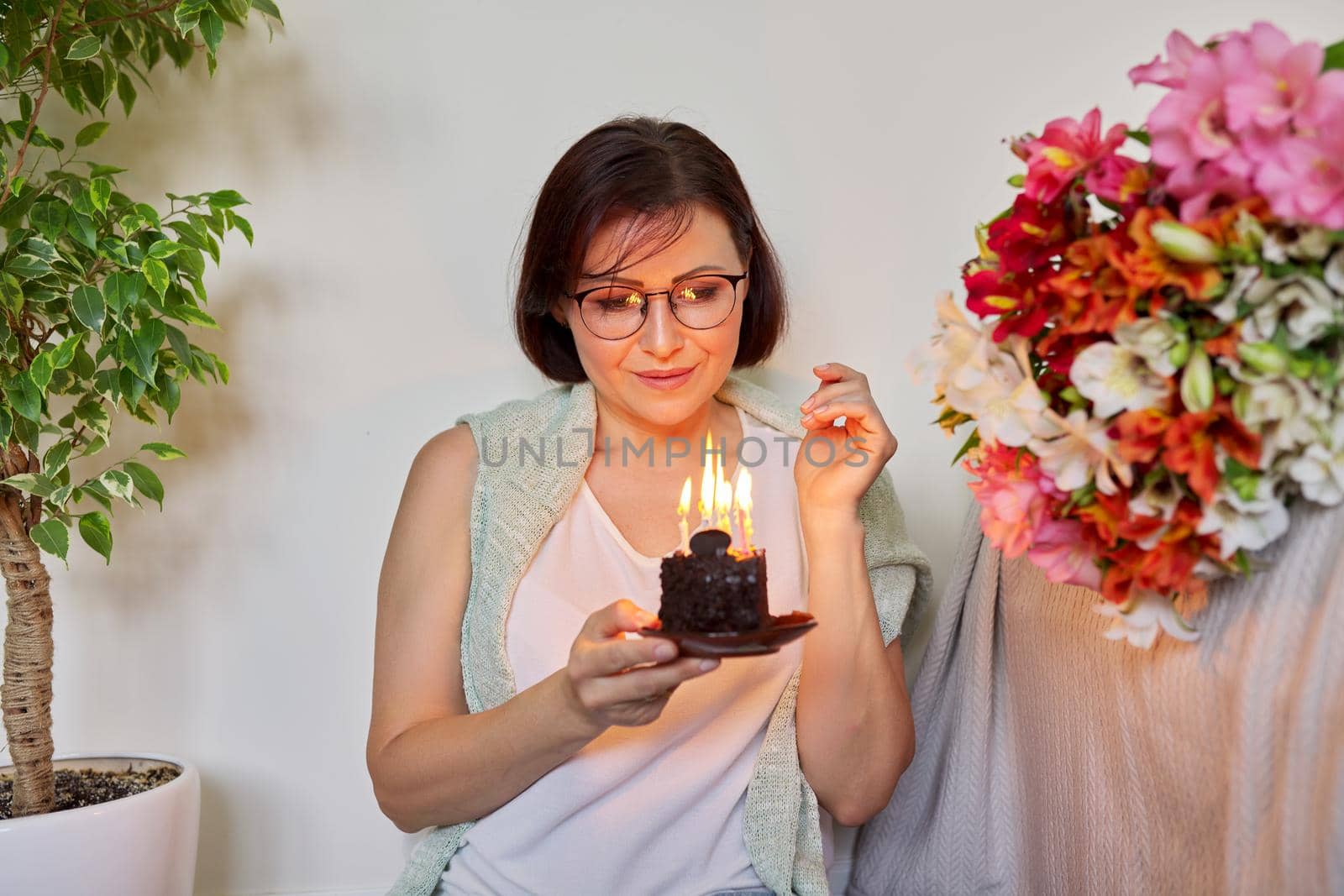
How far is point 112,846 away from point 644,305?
978mm

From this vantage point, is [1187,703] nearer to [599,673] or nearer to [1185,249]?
[1185,249]

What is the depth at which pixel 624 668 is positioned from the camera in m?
1.12

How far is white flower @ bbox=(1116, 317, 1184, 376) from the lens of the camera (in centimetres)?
98

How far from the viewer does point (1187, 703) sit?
1158 mm

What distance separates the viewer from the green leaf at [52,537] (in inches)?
56.9

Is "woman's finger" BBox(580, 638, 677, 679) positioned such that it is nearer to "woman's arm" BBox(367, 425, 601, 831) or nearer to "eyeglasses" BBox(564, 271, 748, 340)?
"woman's arm" BBox(367, 425, 601, 831)

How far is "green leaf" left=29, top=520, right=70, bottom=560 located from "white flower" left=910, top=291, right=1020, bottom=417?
42.4 inches

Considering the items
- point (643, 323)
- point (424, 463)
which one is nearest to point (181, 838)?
point (424, 463)

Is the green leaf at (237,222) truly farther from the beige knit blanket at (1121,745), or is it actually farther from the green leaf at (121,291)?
the beige knit blanket at (1121,745)

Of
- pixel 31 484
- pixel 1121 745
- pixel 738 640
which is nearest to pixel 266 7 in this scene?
pixel 31 484

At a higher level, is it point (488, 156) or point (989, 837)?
point (488, 156)

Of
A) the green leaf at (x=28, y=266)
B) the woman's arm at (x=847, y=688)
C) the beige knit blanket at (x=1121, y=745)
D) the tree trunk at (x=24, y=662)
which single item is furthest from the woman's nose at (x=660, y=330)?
the tree trunk at (x=24, y=662)

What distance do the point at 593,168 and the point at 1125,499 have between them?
0.83 metres

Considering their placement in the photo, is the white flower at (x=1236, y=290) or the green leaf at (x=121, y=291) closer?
the white flower at (x=1236, y=290)
